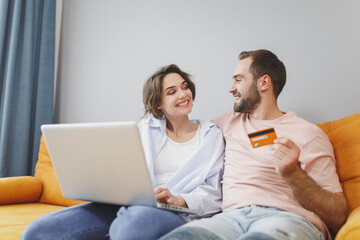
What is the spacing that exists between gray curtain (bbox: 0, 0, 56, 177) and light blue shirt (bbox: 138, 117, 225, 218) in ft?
4.69

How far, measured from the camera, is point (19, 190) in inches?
76.7

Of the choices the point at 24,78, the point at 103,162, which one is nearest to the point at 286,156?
the point at 103,162

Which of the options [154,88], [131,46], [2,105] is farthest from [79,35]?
[154,88]

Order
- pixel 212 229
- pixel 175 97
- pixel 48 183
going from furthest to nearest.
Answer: pixel 48 183 < pixel 175 97 < pixel 212 229

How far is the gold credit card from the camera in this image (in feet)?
3.95

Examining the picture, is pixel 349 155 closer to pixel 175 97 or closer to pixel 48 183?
pixel 175 97

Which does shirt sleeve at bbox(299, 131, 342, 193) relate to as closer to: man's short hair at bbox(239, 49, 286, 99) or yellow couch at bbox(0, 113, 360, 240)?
yellow couch at bbox(0, 113, 360, 240)

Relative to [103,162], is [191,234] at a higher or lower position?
lower

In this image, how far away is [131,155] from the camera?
0.97m

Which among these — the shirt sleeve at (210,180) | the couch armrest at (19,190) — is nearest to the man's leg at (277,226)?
the shirt sleeve at (210,180)

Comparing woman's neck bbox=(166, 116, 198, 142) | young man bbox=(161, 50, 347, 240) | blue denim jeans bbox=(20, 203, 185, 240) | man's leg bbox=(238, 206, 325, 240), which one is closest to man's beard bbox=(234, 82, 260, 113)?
young man bbox=(161, 50, 347, 240)

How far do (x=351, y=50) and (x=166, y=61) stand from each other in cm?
112

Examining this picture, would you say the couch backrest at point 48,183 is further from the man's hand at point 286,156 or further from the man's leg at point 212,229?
the man's hand at point 286,156

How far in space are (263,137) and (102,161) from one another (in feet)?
1.99
